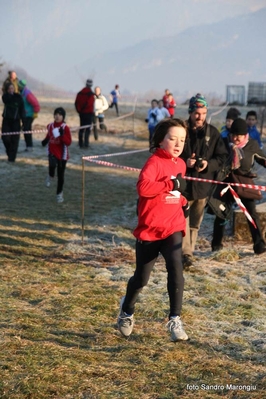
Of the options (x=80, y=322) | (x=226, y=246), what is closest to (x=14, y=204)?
(x=226, y=246)

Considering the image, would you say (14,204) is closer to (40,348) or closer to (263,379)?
(40,348)

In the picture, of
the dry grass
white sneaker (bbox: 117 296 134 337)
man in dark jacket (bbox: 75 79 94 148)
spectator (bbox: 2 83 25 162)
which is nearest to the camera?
the dry grass

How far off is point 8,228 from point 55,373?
5268 millimetres

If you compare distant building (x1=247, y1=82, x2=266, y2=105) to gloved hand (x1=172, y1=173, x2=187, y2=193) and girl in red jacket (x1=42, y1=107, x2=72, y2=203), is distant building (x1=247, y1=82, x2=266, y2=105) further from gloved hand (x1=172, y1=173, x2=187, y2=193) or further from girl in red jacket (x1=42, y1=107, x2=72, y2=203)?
gloved hand (x1=172, y1=173, x2=187, y2=193)

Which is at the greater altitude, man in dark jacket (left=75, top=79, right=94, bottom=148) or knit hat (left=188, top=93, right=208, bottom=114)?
knit hat (left=188, top=93, right=208, bottom=114)

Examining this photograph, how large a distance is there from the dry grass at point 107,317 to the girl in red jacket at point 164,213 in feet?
→ 1.58

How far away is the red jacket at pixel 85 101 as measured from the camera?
59.2 feet

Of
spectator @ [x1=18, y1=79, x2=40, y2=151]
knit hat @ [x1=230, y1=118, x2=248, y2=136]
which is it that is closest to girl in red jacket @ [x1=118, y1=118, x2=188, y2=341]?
knit hat @ [x1=230, y1=118, x2=248, y2=136]

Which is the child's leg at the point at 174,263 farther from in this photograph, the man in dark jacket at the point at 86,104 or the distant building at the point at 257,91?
the distant building at the point at 257,91

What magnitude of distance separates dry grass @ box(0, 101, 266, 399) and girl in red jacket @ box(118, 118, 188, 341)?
482mm

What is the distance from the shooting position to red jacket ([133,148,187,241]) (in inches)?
183

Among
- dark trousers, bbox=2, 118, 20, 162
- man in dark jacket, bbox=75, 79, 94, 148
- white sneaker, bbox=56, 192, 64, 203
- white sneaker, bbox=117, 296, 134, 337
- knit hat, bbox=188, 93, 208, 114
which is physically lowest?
white sneaker, bbox=56, 192, 64, 203

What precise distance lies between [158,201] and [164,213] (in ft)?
0.33

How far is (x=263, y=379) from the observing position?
166 inches
